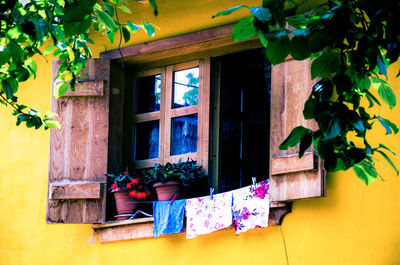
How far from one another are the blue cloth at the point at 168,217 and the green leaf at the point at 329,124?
2363mm

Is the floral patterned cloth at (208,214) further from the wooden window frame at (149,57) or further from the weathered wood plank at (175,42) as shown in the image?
the weathered wood plank at (175,42)

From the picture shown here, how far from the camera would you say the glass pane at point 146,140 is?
220 inches

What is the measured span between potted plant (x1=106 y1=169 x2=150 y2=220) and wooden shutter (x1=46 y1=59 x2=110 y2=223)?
0.11 metres

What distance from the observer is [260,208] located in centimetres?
455

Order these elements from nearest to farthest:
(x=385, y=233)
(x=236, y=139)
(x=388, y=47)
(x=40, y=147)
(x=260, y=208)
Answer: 1. (x=388, y=47)
2. (x=385, y=233)
3. (x=260, y=208)
4. (x=236, y=139)
5. (x=40, y=147)

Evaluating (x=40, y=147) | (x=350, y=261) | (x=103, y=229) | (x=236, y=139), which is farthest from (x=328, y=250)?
(x=40, y=147)

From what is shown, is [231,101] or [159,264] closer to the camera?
[159,264]

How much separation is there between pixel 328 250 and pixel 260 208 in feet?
1.61

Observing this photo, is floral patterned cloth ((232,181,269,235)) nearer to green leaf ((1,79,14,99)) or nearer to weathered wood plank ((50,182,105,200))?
weathered wood plank ((50,182,105,200))

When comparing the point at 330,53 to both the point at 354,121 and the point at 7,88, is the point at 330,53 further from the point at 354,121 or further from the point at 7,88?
the point at 7,88

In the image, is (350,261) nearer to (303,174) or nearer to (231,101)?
(303,174)

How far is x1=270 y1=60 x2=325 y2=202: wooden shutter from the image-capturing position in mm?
4344

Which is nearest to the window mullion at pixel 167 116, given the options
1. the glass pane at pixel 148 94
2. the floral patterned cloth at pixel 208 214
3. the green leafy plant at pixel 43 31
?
the glass pane at pixel 148 94

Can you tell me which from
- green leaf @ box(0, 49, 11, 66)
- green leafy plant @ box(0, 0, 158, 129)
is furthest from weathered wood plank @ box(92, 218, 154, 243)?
green leaf @ box(0, 49, 11, 66)
